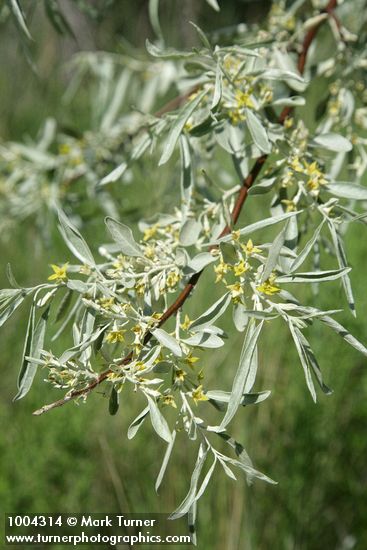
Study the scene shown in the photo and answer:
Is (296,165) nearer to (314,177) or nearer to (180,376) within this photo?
(314,177)

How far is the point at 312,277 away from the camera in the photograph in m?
0.52

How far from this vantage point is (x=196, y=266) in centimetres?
53

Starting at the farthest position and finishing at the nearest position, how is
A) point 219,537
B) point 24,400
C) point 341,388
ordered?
point 24,400
point 341,388
point 219,537

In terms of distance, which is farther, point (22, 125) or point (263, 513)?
point (22, 125)

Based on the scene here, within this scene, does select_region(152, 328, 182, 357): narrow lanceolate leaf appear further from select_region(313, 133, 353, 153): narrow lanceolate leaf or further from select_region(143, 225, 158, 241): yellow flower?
select_region(313, 133, 353, 153): narrow lanceolate leaf

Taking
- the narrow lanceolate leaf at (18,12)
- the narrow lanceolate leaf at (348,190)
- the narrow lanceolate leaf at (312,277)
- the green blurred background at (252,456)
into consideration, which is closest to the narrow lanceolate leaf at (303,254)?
the narrow lanceolate leaf at (312,277)

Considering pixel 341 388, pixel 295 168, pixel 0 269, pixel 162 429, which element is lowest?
pixel 0 269

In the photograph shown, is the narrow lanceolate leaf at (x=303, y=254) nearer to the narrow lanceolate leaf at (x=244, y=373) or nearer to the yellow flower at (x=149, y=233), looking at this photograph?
the narrow lanceolate leaf at (x=244, y=373)

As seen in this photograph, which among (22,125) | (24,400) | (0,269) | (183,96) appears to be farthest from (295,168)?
(22,125)

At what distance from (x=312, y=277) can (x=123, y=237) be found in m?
0.15

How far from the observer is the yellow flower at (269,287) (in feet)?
1.60

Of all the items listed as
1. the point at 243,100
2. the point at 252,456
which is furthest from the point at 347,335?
the point at 252,456

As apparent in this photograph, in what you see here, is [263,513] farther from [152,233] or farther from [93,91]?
[93,91]

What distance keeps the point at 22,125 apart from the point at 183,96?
1784 mm
